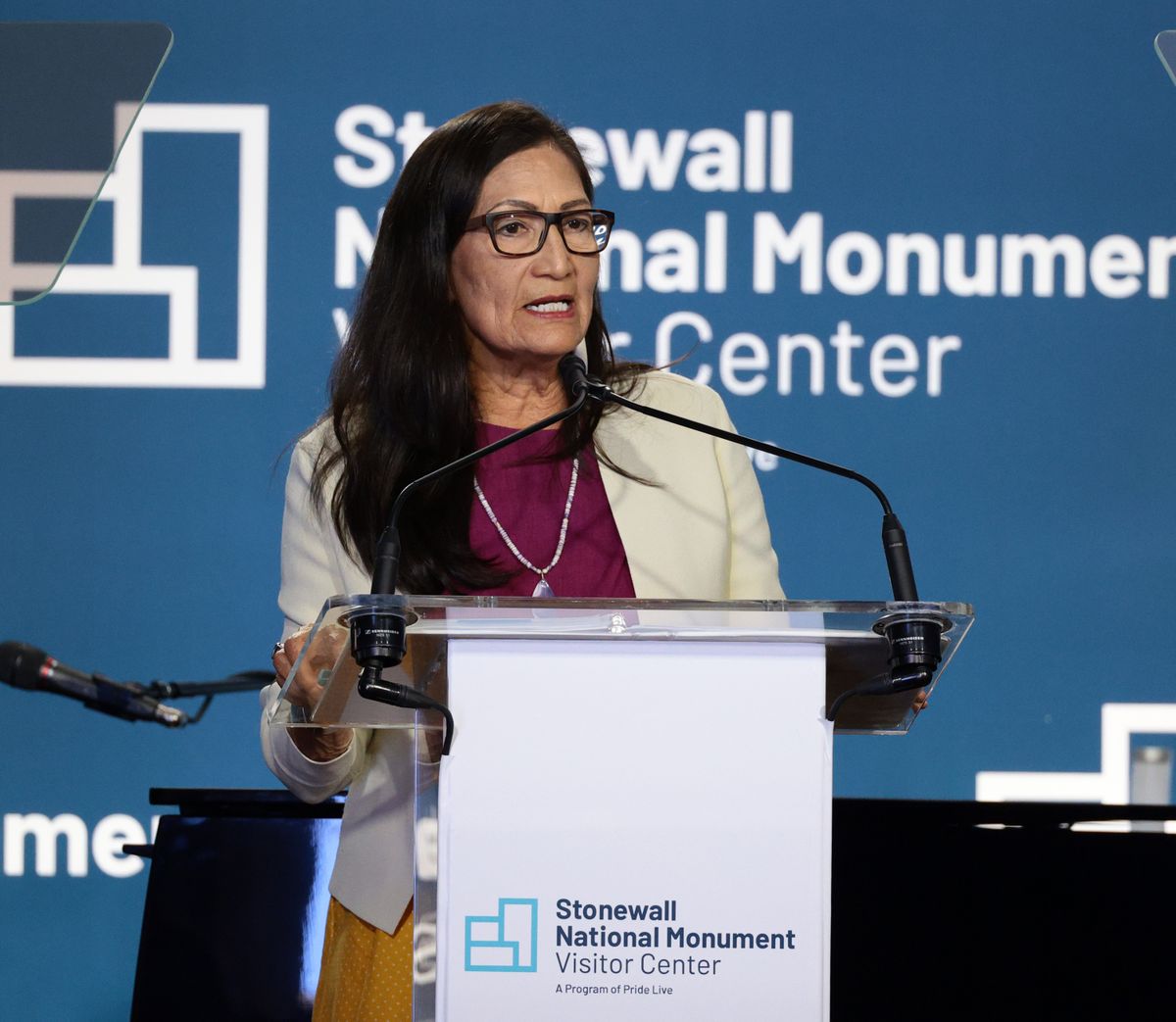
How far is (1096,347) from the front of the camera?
3104 mm

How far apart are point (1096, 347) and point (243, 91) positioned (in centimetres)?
182

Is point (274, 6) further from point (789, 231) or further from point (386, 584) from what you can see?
point (386, 584)

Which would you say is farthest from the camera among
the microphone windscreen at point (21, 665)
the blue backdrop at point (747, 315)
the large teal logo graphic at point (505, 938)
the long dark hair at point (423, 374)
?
the blue backdrop at point (747, 315)

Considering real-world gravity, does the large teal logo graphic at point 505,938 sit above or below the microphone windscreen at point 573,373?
below

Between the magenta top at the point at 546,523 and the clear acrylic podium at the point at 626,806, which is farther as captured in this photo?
the magenta top at the point at 546,523

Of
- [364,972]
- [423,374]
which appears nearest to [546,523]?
[423,374]

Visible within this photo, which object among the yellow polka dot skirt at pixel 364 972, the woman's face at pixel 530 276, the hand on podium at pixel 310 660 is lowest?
the yellow polka dot skirt at pixel 364 972

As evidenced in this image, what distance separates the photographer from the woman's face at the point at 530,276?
182 cm

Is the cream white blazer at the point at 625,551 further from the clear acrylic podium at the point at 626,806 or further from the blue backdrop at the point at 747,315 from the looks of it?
the blue backdrop at the point at 747,315

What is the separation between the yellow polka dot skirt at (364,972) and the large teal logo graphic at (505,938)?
1.34 ft

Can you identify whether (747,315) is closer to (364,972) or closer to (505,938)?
(364,972)

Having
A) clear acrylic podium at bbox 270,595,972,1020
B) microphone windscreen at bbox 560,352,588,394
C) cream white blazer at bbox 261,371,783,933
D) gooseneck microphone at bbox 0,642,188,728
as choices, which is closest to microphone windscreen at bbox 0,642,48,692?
gooseneck microphone at bbox 0,642,188,728

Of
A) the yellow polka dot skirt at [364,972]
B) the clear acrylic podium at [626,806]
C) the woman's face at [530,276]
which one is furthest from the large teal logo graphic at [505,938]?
the woman's face at [530,276]

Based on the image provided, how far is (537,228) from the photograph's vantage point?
184cm
